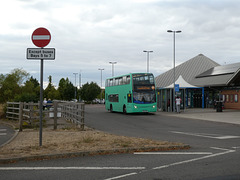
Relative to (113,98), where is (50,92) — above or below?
above

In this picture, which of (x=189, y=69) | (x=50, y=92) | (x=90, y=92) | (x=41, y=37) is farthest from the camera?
(x=90, y=92)

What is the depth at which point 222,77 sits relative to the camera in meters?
44.7

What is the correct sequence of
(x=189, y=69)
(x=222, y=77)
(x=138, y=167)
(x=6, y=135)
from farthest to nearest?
(x=189, y=69) < (x=222, y=77) < (x=6, y=135) < (x=138, y=167)

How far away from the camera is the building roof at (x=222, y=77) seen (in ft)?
131

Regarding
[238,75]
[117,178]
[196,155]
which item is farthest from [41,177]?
[238,75]

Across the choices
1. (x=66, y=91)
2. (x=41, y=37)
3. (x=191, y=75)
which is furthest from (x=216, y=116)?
(x=66, y=91)

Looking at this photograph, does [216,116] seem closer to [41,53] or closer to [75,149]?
[75,149]

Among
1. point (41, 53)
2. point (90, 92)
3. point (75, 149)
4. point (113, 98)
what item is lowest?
point (75, 149)

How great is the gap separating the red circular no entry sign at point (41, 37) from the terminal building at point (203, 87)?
83.7ft

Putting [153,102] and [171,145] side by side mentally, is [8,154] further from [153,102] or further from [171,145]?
[153,102]

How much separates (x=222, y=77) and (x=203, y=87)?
3.90 m

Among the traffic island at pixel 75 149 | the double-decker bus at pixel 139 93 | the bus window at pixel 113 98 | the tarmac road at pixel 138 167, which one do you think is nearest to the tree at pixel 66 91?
the bus window at pixel 113 98

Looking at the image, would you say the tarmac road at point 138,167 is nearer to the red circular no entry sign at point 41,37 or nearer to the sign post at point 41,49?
the sign post at point 41,49

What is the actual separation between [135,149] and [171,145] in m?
1.11
